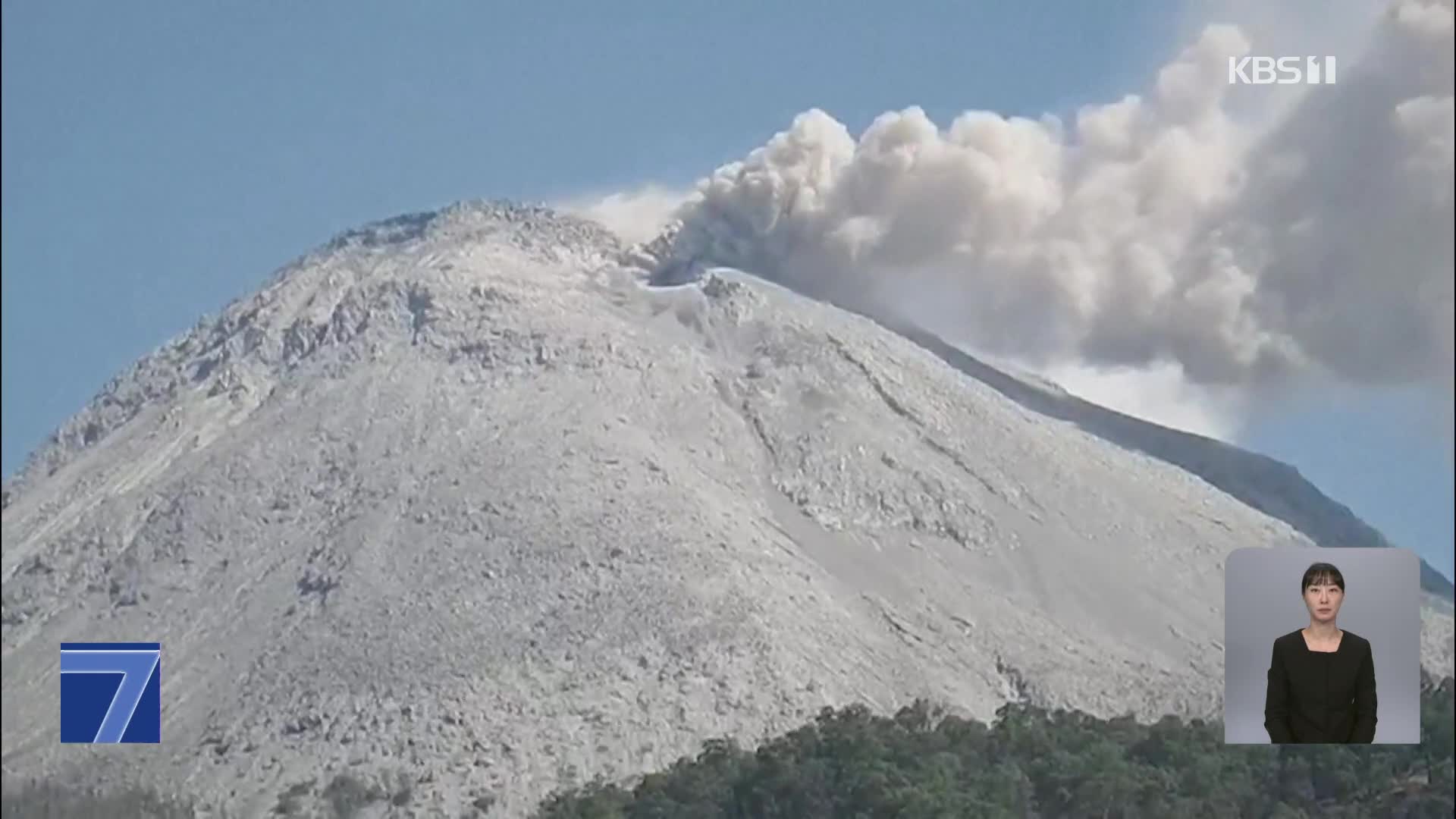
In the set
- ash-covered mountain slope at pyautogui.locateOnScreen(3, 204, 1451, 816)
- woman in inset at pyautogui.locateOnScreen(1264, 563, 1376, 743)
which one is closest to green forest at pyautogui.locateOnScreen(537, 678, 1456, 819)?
woman in inset at pyautogui.locateOnScreen(1264, 563, 1376, 743)

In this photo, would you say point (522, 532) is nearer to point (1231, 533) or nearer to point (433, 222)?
point (1231, 533)

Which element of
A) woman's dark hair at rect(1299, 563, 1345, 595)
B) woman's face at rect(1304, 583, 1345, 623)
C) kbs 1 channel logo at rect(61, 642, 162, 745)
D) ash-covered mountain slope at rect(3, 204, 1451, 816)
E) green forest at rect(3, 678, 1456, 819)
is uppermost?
ash-covered mountain slope at rect(3, 204, 1451, 816)

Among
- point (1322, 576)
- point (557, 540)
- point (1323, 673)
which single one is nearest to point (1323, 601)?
point (1322, 576)

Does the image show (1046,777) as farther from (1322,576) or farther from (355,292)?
(355,292)

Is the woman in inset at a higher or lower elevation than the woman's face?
lower

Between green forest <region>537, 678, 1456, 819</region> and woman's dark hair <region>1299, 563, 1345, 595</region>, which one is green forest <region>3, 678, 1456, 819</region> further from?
woman's dark hair <region>1299, 563, 1345, 595</region>

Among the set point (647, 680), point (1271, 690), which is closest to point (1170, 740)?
point (1271, 690)

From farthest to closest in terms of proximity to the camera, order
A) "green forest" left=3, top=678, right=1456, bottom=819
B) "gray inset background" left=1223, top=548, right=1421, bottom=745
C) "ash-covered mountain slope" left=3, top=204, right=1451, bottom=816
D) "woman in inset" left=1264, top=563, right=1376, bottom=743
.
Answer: "ash-covered mountain slope" left=3, top=204, right=1451, bottom=816 → "green forest" left=3, top=678, right=1456, bottom=819 → "gray inset background" left=1223, top=548, right=1421, bottom=745 → "woman in inset" left=1264, top=563, right=1376, bottom=743
